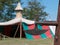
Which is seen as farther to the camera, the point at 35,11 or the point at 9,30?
the point at 35,11

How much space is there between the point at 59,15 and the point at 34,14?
52.4m

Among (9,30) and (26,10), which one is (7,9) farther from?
(9,30)

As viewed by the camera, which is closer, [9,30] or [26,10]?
[9,30]

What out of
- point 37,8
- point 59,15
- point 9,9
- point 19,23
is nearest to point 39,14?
point 37,8

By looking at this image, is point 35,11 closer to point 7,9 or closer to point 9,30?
point 7,9

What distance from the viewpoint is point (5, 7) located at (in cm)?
5112

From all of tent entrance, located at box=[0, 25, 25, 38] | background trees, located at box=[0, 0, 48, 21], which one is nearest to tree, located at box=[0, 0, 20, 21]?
background trees, located at box=[0, 0, 48, 21]

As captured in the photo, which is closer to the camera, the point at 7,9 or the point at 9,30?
the point at 9,30

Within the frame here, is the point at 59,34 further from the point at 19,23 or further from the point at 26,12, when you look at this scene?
the point at 26,12

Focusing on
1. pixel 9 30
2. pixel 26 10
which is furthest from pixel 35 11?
pixel 9 30

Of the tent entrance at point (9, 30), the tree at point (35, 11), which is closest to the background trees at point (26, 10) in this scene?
the tree at point (35, 11)

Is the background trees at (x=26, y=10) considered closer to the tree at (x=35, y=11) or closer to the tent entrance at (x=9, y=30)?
the tree at (x=35, y=11)

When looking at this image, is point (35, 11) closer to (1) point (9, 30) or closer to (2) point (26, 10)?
(2) point (26, 10)

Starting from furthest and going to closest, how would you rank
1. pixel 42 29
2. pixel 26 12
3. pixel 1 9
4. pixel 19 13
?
pixel 26 12 < pixel 1 9 < pixel 19 13 < pixel 42 29
